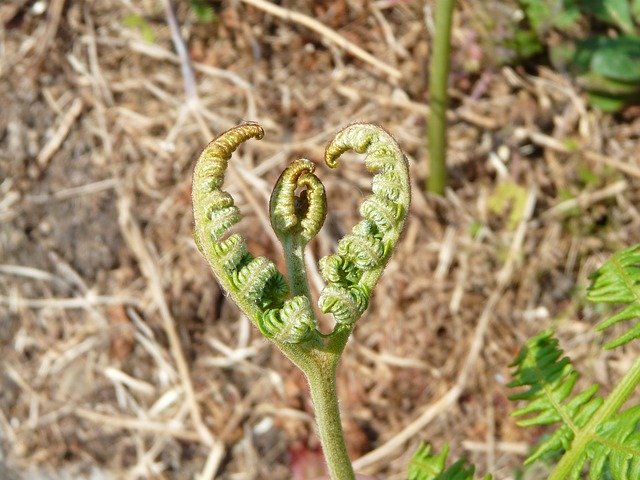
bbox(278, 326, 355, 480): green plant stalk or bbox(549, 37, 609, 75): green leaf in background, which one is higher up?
bbox(278, 326, 355, 480): green plant stalk

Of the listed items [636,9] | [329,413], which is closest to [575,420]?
[329,413]

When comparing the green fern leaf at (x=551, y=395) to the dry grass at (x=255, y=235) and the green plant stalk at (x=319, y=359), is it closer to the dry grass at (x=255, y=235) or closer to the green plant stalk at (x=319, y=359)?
the green plant stalk at (x=319, y=359)

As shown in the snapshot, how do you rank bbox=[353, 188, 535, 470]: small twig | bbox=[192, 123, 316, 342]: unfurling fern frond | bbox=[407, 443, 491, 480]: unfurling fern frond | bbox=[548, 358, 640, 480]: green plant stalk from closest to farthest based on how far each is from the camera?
bbox=[192, 123, 316, 342]: unfurling fern frond < bbox=[548, 358, 640, 480]: green plant stalk < bbox=[407, 443, 491, 480]: unfurling fern frond < bbox=[353, 188, 535, 470]: small twig

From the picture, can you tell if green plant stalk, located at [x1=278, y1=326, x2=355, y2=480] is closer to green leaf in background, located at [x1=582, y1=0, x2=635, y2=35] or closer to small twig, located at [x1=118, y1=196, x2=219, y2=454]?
small twig, located at [x1=118, y1=196, x2=219, y2=454]

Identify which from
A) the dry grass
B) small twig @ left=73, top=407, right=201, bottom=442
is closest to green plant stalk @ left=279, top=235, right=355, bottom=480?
the dry grass

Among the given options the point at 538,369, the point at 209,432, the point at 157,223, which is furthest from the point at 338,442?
the point at 157,223

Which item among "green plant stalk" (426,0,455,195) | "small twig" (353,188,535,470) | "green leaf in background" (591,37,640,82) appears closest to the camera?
"green plant stalk" (426,0,455,195)
